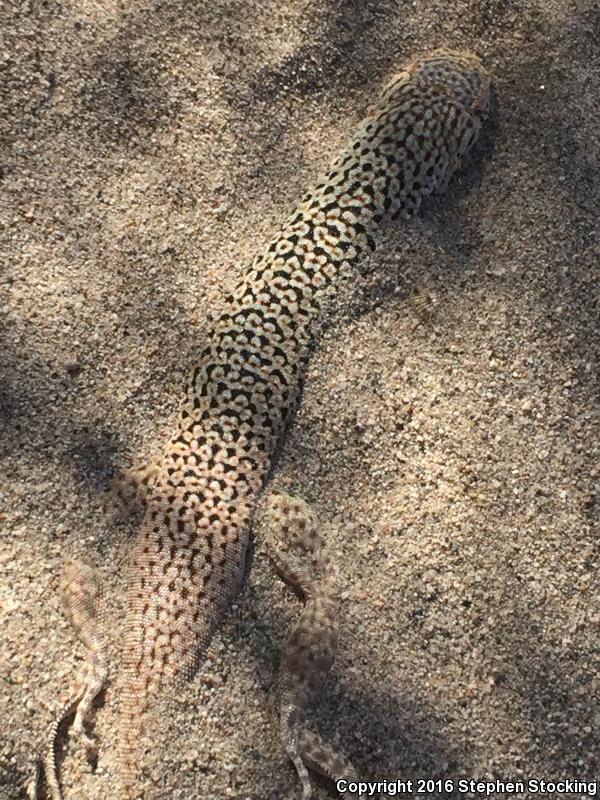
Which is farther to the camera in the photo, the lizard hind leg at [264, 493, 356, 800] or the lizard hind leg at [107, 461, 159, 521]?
the lizard hind leg at [107, 461, 159, 521]

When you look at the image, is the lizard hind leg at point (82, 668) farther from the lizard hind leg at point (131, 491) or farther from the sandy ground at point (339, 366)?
the lizard hind leg at point (131, 491)

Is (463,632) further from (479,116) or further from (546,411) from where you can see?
(479,116)

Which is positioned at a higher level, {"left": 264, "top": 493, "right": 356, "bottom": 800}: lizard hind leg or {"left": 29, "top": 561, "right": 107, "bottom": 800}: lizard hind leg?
{"left": 29, "top": 561, "right": 107, "bottom": 800}: lizard hind leg

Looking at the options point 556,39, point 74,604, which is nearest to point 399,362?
point 74,604

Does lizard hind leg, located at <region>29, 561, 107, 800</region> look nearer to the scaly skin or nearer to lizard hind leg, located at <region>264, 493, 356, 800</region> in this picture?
the scaly skin

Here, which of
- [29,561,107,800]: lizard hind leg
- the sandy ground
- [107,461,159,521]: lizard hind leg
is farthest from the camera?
[107,461,159,521]: lizard hind leg

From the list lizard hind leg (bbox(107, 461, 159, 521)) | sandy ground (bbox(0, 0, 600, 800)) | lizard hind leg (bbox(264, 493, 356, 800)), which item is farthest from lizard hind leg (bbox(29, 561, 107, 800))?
lizard hind leg (bbox(264, 493, 356, 800))
